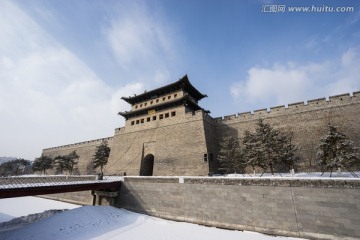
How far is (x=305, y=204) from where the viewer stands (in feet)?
27.1

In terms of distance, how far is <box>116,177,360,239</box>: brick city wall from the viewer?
7.63 m

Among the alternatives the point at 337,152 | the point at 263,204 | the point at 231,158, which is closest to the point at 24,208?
the point at 231,158

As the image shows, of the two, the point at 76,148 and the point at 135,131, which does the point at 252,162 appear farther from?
the point at 76,148

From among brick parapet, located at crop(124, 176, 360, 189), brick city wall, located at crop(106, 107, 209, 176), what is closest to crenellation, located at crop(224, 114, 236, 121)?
brick city wall, located at crop(106, 107, 209, 176)

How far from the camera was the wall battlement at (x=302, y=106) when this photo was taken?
48.4 feet

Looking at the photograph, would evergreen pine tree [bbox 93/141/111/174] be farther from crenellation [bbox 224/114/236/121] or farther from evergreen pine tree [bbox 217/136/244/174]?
crenellation [bbox 224/114/236/121]

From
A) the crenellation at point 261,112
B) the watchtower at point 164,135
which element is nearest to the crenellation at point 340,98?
the crenellation at point 261,112

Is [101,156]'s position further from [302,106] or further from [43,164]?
[302,106]

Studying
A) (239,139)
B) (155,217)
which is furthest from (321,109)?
(155,217)

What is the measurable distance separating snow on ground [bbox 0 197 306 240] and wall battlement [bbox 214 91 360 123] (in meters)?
11.5

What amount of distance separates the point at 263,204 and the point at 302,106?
35.9 feet

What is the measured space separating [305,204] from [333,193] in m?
1.14

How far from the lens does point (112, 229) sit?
32.7ft

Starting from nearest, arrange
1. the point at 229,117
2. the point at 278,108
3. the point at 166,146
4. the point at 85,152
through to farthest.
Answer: the point at 278,108 → the point at 166,146 → the point at 229,117 → the point at 85,152
